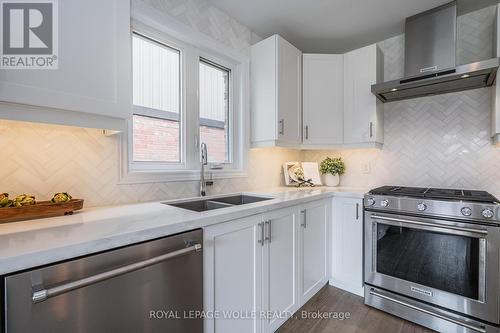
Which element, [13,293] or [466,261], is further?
[466,261]

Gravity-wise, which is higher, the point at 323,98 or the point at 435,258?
the point at 323,98

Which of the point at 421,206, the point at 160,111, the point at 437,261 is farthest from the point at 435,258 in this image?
the point at 160,111

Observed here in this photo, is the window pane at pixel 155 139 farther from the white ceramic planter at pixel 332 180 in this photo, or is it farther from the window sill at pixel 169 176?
the white ceramic planter at pixel 332 180

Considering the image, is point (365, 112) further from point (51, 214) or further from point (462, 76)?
point (51, 214)

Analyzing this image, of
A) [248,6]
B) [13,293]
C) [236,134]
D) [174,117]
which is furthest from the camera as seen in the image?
[236,134]

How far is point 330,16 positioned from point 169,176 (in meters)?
2.04

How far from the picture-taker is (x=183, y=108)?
1894 millimetres

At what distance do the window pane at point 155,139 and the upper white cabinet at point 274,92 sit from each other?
0.82 m

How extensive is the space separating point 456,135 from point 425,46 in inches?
33.8

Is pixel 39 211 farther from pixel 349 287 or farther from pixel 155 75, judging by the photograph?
pixel 349 287

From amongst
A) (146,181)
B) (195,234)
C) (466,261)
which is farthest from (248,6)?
(466,261)

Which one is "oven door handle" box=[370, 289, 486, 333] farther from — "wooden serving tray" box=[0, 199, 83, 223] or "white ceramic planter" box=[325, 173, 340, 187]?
"wooden serving tray" box=[0, 199, 83, 223]

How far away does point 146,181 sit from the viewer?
1.61m

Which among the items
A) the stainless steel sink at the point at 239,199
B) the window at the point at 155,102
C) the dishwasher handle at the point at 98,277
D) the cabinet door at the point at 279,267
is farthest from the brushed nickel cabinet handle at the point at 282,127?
the dishwasher handle at the point at 98,277
